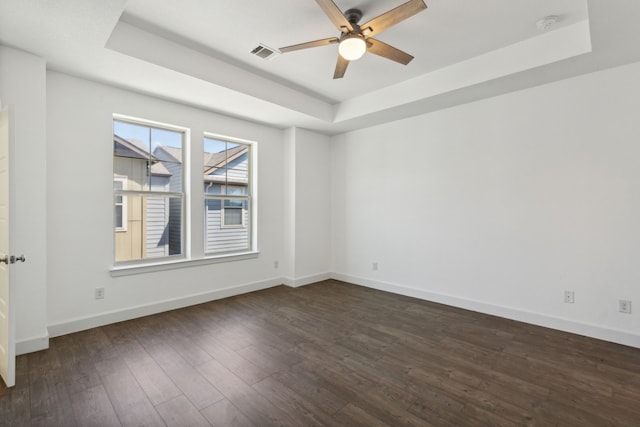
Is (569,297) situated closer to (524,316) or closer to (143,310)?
(524,316)

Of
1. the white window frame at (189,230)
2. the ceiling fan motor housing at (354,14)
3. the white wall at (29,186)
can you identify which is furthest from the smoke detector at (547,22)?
the white wall at (29,186)

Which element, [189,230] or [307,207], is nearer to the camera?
[189,230]

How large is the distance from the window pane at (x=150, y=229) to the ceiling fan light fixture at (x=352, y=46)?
2.85 metres

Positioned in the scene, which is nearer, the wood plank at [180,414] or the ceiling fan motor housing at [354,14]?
the wood plank at [180,414]

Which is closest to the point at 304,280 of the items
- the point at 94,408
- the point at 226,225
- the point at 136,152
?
the point at 226,225

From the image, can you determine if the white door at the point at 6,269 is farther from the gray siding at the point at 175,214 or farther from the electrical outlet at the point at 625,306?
the electrical outlet at the point at 625,306

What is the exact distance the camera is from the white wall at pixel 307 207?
5.05 metres

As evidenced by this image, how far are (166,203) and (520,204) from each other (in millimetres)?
4358

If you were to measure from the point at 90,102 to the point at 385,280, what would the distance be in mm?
4439

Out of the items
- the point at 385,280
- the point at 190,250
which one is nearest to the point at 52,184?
the point at 190,250

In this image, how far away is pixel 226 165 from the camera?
4605 mm

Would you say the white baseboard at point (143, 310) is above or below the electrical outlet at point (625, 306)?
below

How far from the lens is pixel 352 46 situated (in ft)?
7.99

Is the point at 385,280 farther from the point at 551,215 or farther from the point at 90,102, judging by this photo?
the point at 90,102
